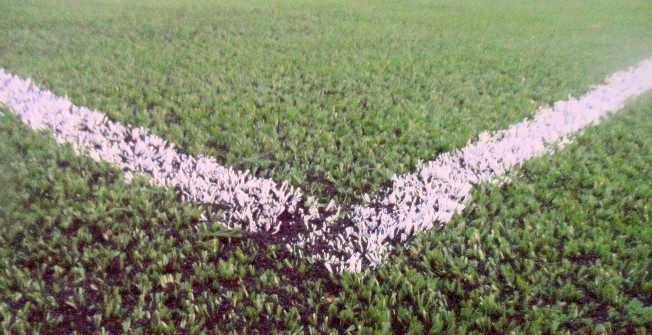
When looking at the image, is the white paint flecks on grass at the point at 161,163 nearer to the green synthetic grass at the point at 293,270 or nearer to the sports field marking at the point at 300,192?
the sports field marking at the point at 300,192

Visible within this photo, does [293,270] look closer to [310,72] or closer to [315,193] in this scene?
[315,193]

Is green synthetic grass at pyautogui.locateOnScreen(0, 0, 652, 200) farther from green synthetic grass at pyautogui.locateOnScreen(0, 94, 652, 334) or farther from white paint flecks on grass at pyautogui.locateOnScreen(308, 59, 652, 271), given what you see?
green synthetic grass at pyautogui.locateOnScreen(0, 94, 652, 334)

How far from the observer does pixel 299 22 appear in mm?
6535

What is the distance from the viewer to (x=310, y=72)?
4.27 m

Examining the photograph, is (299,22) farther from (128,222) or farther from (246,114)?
(128,222)

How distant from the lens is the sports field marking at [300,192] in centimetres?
214

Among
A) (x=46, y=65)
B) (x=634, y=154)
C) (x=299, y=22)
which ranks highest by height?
(x=299, y=22)

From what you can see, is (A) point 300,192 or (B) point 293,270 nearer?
(B) point 293,270

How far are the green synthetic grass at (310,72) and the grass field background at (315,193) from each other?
0.02m

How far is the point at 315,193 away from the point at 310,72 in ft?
6.84

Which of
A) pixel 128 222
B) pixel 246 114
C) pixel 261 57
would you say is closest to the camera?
pixel 128 222

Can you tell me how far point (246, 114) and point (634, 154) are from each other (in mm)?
2481

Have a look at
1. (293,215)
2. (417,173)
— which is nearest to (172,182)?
(293,215)

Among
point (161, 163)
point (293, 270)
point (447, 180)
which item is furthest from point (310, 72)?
point (293, 270)
